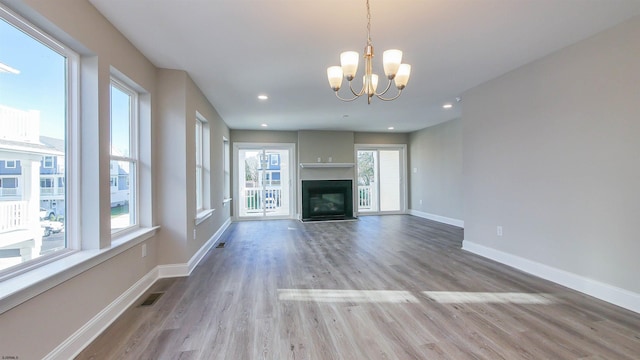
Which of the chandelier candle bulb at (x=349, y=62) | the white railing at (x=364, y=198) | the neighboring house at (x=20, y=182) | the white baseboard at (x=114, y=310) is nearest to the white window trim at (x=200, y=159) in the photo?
the white baseboard at (x=114, y=310)

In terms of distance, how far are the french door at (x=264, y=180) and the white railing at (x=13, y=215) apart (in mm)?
5567

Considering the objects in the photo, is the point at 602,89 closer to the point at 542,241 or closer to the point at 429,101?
the point at 542,241

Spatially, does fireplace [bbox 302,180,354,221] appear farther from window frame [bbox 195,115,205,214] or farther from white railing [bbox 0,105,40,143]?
white railing [bbox 0,105,40,143]

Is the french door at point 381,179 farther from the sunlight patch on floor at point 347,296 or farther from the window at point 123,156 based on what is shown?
the window at point 123,156

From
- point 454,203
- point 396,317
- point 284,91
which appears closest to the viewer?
point 396,317

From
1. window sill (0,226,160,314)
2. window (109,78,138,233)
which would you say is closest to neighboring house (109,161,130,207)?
window (109,78,138,233)

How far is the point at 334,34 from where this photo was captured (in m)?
2.47

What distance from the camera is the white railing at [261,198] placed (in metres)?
7.38

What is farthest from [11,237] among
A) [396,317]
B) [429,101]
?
[429,101]

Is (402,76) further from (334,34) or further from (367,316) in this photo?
(367,316)

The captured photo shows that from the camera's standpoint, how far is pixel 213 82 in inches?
145

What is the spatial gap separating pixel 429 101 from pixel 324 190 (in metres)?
3.66

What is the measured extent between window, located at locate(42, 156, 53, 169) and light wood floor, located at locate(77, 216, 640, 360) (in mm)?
1261

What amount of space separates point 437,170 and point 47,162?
7.00m
